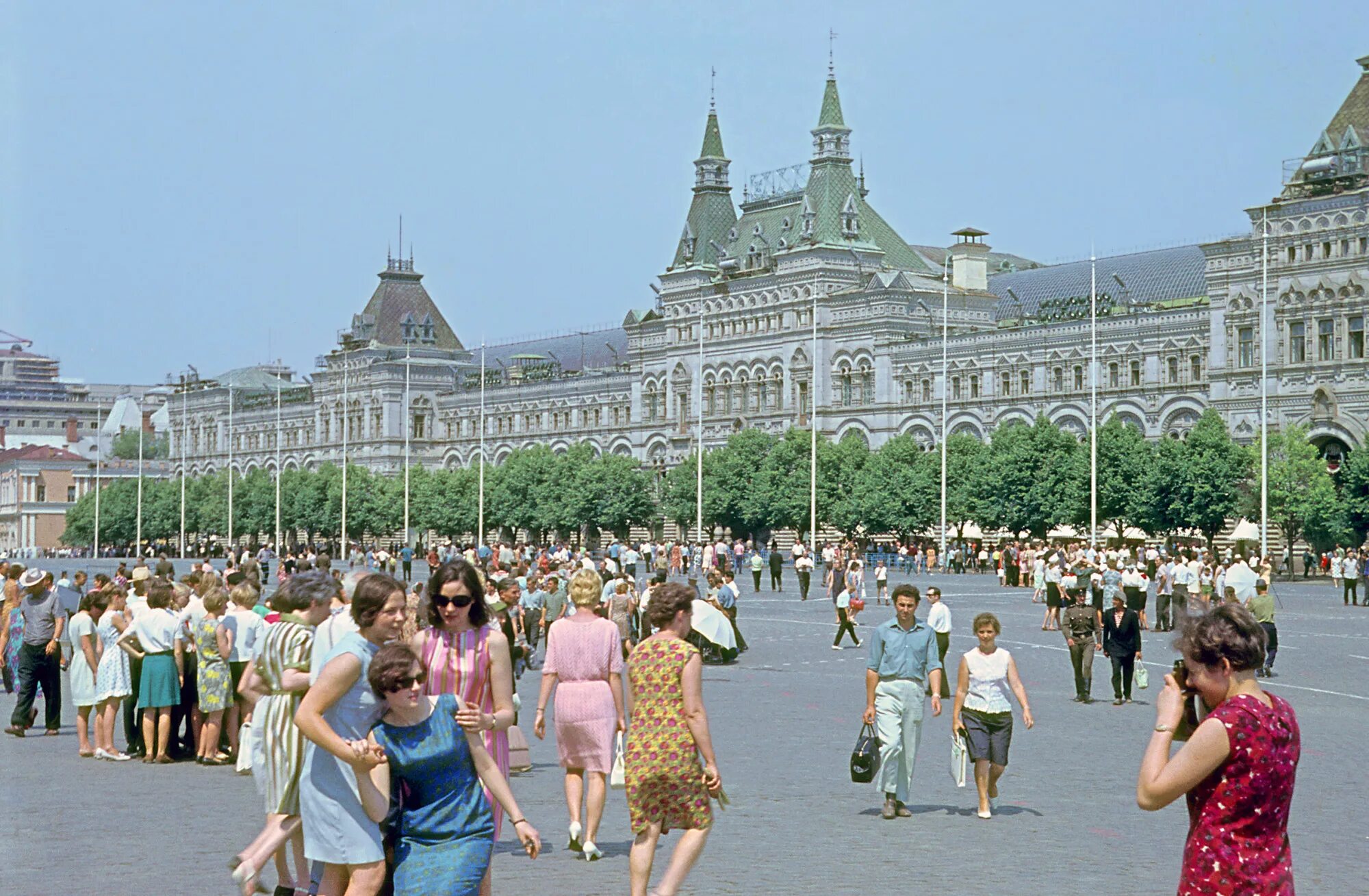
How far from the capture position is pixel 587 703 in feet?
35.9

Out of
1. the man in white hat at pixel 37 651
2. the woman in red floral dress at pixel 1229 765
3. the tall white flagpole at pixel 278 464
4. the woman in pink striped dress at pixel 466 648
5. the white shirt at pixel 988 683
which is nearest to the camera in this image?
the woman in red floral dress at pixel 1229 765

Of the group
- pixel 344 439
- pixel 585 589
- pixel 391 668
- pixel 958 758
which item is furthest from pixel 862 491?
pixel 391 668

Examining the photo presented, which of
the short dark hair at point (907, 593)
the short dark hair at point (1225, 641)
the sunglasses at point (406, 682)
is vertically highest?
the short dark hair at point (1225, 641)

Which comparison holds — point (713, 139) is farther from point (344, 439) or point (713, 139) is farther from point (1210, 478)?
point (1210, 478)

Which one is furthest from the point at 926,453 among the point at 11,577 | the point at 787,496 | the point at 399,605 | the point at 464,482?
the point at 399,605

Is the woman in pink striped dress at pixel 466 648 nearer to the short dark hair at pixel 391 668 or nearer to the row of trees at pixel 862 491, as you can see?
the short dark hair at pixel 391 668

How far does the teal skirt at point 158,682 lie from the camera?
15766 mm

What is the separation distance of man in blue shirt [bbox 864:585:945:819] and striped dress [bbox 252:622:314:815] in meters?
4.39

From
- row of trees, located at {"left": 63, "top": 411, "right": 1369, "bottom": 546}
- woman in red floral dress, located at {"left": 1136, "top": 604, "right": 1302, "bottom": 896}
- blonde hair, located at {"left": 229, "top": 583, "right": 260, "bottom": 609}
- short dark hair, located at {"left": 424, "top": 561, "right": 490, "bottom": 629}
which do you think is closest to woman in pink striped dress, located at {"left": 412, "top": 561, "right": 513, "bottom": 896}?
short dark hair, located at {"left": 424, "top": 561, "right": 490, "bottom": 629}

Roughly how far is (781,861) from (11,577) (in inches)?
552

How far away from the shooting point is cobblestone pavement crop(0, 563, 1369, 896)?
10.3m

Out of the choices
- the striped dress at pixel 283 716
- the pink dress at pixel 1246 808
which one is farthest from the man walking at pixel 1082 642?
the pink dress at pixel 1246 808

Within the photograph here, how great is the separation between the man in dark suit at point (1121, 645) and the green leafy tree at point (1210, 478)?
42.7 m

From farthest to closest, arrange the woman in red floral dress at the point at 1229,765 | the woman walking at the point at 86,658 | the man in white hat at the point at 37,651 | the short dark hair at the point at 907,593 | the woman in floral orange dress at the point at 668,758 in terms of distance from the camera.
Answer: the man in white hat at the point at 37,651 < the woman walking at the point at 86,658 < the short dark hair at the point at 907,593 < the woman in floral orange dress at the point at 668,758 < the woman in red floral dress at the point at 1229,765
